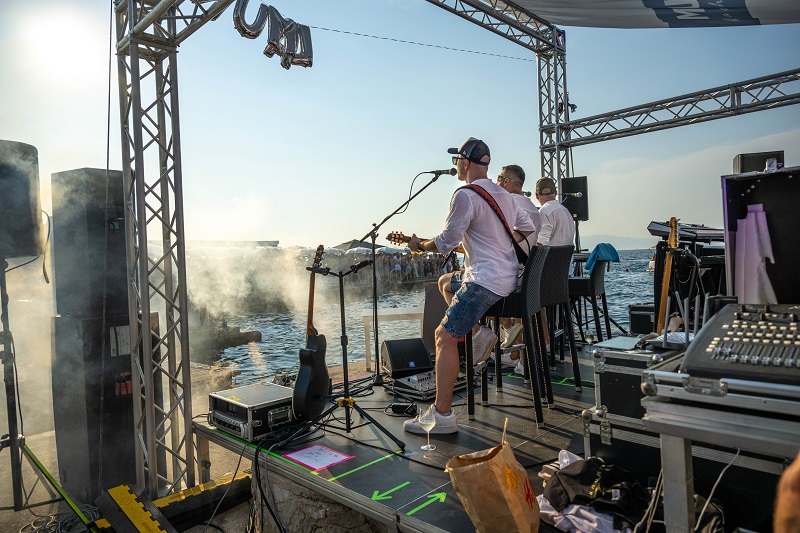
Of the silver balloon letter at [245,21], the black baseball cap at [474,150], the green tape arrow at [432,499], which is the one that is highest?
the silver balloon letter at [245,21]

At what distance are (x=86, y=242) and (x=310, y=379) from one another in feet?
7.22

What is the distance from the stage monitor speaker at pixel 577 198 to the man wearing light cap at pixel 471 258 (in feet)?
20.5

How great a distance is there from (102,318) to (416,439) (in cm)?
278

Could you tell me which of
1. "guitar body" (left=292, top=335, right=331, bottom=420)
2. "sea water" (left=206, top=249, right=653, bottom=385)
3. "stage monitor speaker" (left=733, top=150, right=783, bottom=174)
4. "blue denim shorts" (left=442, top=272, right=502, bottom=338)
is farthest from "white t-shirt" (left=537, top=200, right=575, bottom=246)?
"guitar body" (left=292, top=335, right=331, bottom=420)

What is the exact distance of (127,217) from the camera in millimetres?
3928

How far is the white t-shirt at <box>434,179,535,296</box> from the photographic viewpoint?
3383 mm

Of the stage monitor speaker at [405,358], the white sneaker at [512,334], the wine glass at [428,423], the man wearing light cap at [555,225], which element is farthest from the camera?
the man wearing light cap at [555,225]

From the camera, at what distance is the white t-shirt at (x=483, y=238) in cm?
338

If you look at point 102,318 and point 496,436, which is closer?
point 496,436

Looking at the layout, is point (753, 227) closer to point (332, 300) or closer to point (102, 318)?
point (102, 318)

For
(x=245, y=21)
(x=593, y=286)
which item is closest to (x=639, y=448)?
(x=593, y=286)

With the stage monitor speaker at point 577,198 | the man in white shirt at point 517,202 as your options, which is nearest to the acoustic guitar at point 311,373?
the man in white shirt at point 517,202

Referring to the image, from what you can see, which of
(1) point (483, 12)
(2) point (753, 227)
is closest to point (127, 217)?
(2) point (753, 227)

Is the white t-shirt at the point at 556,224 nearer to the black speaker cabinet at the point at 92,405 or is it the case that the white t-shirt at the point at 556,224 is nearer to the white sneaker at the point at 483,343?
the white sneaker at the point at 483,343
